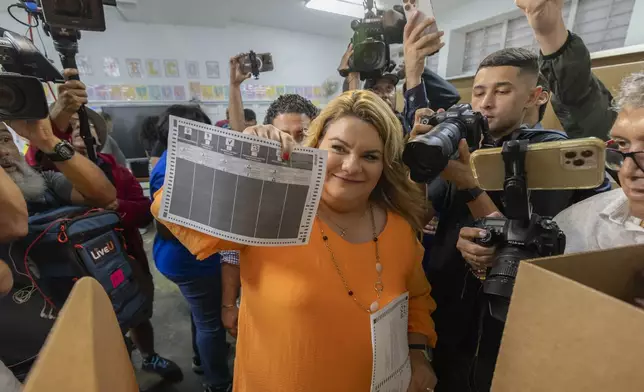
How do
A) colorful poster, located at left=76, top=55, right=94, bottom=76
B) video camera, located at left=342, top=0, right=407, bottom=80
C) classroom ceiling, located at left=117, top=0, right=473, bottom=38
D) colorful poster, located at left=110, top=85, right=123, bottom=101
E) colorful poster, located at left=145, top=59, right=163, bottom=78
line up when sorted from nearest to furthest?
video camera, located at left=342, top=0, right=407, bottom=80, classroom ceiling, located at left=117, top=0, right=473, bottom=38, colorful poster, located at left=76, top=55, right=94, bottom=76, colorful poster, located at left=110, top=85, right=123, bottom=101, colorful poster, located at left=145, top=59, right=163, bottom=78

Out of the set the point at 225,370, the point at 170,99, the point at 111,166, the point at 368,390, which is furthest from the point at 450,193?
the point at 170,99

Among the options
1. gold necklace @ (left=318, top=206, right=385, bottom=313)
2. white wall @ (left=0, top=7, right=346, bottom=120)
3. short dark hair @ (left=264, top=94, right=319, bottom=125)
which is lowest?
gold necklace @ (left=318, top=206, right=385, bottom=313)

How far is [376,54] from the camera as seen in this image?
1.34m

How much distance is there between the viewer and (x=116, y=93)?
441 centimetres

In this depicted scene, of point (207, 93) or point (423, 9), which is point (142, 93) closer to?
point (207, 93)

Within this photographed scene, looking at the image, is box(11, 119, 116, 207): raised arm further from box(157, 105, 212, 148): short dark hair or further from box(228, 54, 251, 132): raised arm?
box(228, 54, 251, 132): raised arm

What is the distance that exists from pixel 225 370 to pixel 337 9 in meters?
4.33

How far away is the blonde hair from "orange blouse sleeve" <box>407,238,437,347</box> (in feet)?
0.35

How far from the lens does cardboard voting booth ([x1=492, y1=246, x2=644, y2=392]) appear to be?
26 centimetres

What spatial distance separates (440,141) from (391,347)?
1.61ft

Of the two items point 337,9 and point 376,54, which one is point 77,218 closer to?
point 376,54

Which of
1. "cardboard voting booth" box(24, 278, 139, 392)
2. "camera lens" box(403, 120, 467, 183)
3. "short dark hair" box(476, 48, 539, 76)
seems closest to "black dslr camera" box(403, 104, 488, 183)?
"camera lens" box(403, 120, 467, 183)

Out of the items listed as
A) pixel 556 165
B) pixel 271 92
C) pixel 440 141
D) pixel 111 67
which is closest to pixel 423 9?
pixel 440 141

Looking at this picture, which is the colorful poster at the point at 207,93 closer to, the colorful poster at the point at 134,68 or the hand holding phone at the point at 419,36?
the colorful poster at the point at 134,68
